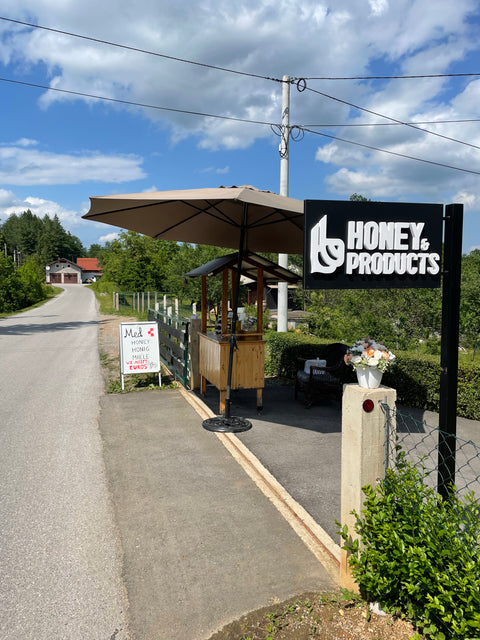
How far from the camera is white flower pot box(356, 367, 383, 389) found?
9.40ft

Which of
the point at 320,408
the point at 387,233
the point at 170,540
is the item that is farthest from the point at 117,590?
the point at 320,408

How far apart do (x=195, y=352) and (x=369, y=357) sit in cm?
571

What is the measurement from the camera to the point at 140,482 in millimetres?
4695

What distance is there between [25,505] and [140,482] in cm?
105

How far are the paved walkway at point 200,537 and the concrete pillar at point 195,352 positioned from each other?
2591mm

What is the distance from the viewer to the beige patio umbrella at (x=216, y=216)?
5.37 meters

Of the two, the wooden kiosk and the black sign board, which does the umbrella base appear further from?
the black sign board

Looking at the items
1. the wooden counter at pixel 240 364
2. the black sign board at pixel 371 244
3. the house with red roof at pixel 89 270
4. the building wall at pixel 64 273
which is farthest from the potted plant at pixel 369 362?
the house with red roof at pixel 89 270

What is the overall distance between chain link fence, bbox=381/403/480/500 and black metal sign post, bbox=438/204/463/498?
0.03 metres

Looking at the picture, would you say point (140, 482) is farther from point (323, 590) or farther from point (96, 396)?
point (96, 396)

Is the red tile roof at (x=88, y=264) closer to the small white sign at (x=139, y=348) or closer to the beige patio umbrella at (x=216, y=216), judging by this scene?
the small white sign at (x=139, y=348)

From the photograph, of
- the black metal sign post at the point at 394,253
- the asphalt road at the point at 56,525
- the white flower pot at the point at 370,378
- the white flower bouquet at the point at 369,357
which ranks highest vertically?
the black metal sign post at the point at 394,253

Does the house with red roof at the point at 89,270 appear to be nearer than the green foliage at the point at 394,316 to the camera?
No

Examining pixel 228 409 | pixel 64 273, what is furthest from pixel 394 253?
pixel 64 273
